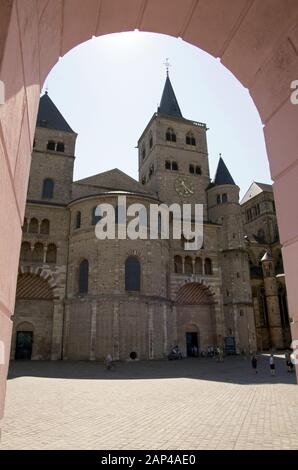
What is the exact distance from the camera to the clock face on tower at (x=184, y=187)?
143 ft

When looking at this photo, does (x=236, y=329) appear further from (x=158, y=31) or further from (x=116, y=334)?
(x=158, y=31)

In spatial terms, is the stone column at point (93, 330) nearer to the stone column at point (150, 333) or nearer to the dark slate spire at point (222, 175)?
the stone column at point (150, 333)

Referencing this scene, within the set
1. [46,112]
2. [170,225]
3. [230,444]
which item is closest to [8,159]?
[230,444]

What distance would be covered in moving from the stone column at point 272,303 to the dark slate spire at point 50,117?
102 ft

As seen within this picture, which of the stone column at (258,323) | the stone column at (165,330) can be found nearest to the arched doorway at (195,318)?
the stone column at (165,330)

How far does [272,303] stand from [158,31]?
150 ft

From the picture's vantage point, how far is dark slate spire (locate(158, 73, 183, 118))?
51.5m

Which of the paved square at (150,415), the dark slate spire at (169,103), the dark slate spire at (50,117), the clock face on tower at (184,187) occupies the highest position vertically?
the dark slate spire at (169,103)

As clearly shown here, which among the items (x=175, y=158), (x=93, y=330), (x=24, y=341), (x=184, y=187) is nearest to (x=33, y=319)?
(x=24, y=341)

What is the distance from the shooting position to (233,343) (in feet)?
120

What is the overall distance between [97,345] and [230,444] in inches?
938

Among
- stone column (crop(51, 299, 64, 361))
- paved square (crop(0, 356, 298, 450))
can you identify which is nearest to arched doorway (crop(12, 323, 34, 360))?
stone column (crop(51, 299, 64, 361))

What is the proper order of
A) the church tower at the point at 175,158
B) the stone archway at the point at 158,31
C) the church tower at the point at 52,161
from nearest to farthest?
the stone archway at the point at 158,31 → the church tower at the point at 52,161 → the church tower at the point at 175,158

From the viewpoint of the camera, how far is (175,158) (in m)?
45.8
